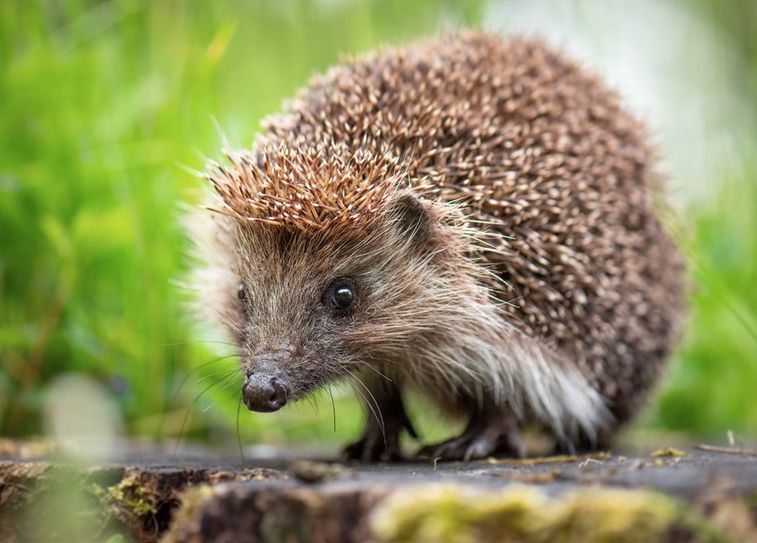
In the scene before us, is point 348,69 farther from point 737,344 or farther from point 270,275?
point 737,344

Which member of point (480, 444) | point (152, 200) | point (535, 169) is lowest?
point (480, 444)

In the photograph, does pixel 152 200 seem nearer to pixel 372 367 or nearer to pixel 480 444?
pixel 372 367

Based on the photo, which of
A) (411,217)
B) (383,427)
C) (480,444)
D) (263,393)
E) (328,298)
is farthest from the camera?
(383,427)

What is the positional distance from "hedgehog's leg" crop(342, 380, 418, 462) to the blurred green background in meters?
0.63

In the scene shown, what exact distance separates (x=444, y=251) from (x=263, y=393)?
3.00 feet

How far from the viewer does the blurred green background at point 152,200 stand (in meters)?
4.60

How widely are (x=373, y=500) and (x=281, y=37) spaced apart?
5.05m

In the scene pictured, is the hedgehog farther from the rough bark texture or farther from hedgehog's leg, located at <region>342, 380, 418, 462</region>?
the rough bark texture

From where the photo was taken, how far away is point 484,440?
3508 millimetres

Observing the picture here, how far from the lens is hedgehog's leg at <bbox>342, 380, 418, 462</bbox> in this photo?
366 centimetres

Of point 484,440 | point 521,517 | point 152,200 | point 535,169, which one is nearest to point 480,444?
point 484,440

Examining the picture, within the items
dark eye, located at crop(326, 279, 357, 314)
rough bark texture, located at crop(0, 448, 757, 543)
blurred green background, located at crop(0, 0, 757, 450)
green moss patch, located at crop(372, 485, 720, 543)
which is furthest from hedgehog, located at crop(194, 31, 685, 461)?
green moss patch, located at crop(372, 485, 720, 543)

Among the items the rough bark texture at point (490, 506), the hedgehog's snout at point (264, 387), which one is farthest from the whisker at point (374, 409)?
the rough bark texture at point (490, 506)

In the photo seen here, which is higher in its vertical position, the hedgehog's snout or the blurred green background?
the blurred green background
